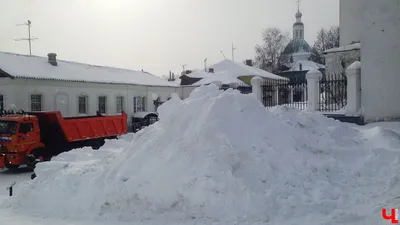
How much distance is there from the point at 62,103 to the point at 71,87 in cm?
154

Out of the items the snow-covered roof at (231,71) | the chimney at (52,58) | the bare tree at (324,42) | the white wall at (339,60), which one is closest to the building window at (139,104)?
the chimney at (52,58)

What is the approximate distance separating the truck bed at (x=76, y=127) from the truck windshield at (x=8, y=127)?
66.8 inches

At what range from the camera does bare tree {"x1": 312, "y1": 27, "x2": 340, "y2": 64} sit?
60978 mm

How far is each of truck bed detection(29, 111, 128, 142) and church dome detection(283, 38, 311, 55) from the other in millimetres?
58526

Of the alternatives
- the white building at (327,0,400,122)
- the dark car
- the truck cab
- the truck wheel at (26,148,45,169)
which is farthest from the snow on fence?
the dark car

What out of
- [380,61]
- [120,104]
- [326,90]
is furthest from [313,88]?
[120,104]

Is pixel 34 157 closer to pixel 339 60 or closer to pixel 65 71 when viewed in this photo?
pixel 65 71

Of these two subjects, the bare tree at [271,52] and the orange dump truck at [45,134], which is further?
the bare tree at [271,52]

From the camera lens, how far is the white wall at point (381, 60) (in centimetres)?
1443

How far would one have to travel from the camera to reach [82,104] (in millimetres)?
29625

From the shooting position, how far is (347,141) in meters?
10.3

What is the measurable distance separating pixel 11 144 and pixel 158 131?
7.98 m

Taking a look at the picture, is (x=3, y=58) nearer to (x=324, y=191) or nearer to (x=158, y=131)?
(x=158, y=131)

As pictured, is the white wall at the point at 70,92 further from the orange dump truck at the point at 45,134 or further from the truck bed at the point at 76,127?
the truck bed at the point at 76,127
